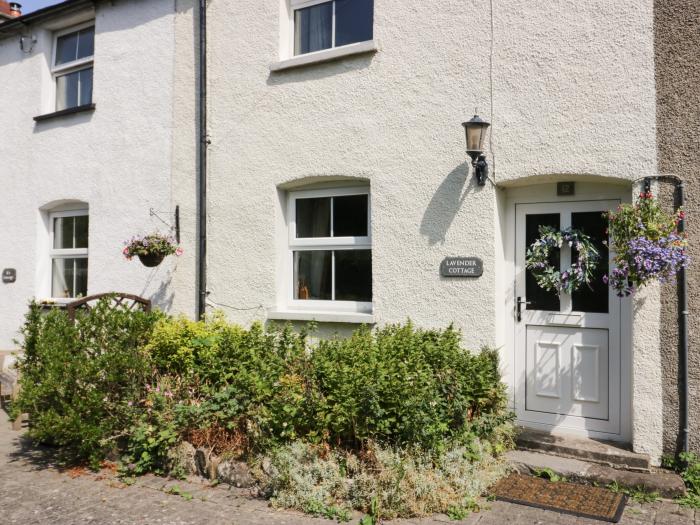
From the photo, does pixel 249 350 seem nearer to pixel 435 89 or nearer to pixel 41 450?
pixel 41 450

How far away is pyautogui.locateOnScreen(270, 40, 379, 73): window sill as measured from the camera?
6.70m

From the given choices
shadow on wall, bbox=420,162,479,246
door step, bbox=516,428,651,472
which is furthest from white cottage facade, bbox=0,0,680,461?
door step, bbox=516,428,651,472

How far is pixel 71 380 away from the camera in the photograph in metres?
5.61

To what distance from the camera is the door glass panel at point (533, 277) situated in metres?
5.99

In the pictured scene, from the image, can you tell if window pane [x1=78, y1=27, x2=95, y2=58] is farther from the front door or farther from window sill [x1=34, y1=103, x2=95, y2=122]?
the front door

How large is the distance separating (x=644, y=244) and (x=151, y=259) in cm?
552

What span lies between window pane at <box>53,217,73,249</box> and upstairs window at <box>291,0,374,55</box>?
459cm

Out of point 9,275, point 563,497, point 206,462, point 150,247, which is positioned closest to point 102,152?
point 150,247

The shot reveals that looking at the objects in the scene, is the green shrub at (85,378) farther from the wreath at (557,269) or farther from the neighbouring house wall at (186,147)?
the wreath at (557,269)

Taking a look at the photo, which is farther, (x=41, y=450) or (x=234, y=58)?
(x=234, y=58)

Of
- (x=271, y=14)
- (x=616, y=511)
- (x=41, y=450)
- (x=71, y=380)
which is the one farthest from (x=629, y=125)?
(x=41, y=450)

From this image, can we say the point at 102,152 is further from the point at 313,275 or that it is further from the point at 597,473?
the point at 597,473

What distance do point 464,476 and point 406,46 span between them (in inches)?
168

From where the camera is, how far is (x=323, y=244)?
7.20 metres
